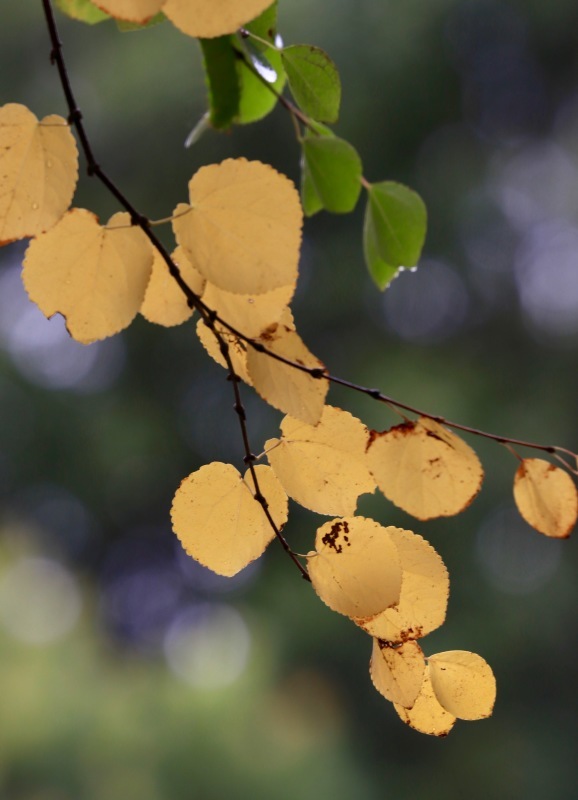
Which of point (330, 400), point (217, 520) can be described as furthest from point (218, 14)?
point (330, 400)

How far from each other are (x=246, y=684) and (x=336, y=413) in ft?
8.17

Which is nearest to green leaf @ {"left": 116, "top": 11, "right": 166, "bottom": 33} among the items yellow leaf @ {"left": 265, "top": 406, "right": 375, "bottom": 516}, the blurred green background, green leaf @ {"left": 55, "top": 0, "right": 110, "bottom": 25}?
green leaf @ {"left": 55, "top": 0, "right": 110, "bottom": 25}

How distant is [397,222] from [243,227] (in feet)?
0.26

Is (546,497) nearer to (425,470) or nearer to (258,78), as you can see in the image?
(425,470)

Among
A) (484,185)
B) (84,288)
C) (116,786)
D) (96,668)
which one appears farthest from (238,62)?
(484,185)

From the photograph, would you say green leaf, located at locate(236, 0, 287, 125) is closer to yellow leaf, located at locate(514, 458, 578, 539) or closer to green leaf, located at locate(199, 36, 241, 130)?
green leaf, located at locate(199, 36, 241, 130)

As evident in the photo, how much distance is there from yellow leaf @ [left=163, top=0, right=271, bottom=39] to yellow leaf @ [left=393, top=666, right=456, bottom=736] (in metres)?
0.18

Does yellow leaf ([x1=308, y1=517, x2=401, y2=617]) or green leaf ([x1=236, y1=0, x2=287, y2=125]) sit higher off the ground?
green leaf ([x1=236, y1=0, x2=287, y2=125])

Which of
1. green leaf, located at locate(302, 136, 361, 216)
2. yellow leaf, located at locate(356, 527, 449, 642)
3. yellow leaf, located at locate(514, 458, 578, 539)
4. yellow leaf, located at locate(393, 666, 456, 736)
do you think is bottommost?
yellow leaf, located at locate(393, 666, 456, 736)

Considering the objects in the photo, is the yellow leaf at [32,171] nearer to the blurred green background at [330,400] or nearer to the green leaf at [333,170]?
the green leaf at [333,170]

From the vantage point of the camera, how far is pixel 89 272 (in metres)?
0.22

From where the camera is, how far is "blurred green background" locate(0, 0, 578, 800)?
253 centimetres

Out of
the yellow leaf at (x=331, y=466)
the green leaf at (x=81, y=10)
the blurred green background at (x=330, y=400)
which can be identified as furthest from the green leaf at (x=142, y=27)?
the blurred green background at (x=330, y=400)

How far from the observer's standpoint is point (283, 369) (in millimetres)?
213
